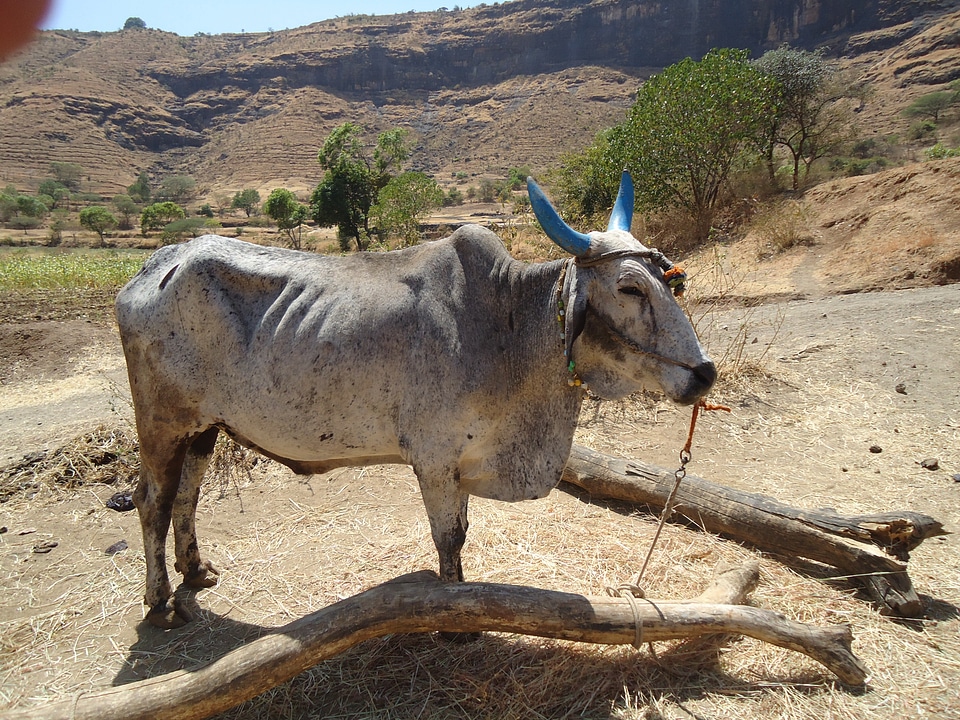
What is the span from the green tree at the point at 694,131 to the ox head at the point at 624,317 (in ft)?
50.6

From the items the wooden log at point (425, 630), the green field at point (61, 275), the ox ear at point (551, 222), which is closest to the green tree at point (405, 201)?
the green field at point (61, 275)

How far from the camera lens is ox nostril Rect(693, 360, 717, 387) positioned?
256 centimetres

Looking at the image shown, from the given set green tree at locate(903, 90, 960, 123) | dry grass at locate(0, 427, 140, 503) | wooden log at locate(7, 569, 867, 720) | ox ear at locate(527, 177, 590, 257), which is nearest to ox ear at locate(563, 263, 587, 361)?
ox ear at locate(527, 177, 590, 257)

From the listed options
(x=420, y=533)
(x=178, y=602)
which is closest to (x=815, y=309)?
(x=420, y=533)

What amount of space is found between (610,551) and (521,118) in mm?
84094

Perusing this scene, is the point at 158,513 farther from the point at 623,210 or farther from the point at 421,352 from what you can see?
the point at 623,210

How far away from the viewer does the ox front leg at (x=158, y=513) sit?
339cm

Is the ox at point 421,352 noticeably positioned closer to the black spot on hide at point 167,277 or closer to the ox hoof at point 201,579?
the black spot on hide at point 167,277

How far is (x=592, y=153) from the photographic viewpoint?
64.2ft

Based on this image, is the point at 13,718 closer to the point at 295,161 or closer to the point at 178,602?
the point at 178,602

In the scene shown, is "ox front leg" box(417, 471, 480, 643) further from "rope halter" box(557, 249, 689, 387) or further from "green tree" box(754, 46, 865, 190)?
"green tree" box(754, 46, 865, 190)

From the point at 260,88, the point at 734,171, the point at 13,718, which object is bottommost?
the point at 13,718

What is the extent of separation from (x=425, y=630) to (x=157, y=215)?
53943 mm

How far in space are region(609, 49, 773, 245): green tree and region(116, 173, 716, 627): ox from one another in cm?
1496
